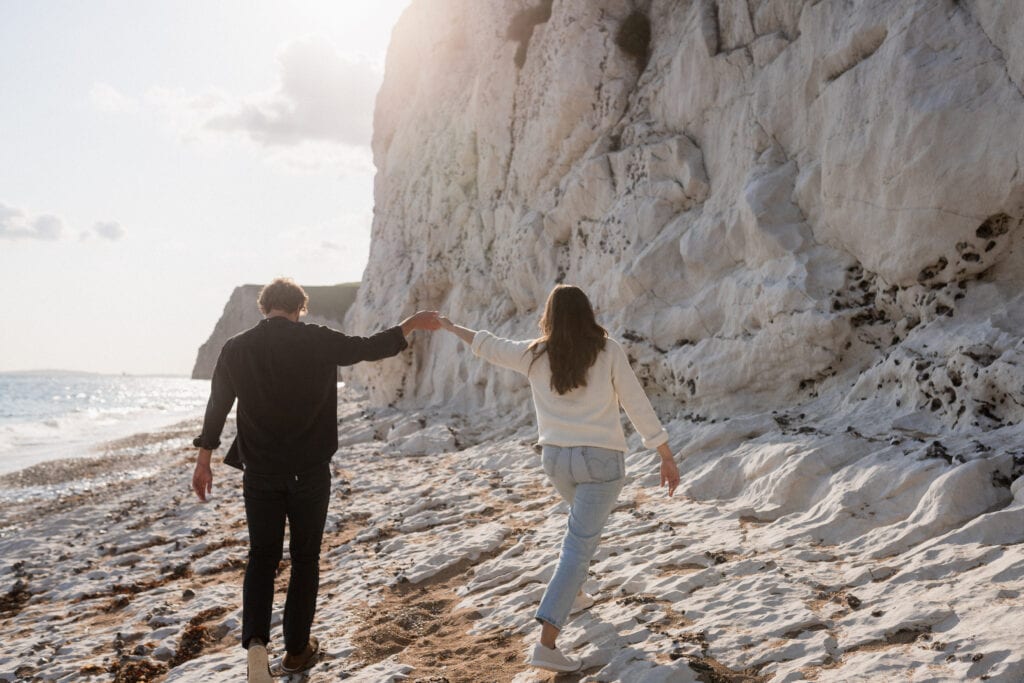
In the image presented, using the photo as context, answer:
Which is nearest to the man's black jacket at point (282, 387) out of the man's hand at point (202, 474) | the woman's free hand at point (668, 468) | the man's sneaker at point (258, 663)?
the man's hand at point (202, 474)

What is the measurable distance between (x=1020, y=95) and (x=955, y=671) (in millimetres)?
7027

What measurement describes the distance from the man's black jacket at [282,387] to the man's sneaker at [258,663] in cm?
117

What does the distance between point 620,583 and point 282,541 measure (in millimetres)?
2756

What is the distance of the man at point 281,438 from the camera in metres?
4.59

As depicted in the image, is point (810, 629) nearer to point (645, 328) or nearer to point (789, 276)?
point (789, 276)

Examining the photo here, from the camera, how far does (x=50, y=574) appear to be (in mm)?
9148

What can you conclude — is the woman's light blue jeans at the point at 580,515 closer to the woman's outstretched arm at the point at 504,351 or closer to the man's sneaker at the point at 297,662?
the woman's outstretched arm at the point at 504,351

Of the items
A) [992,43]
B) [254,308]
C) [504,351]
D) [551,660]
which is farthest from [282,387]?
[254,308]

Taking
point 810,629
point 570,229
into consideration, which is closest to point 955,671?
point 810,629

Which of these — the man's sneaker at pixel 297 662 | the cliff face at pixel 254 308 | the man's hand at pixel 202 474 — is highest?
the cliff face at pixel 254 308

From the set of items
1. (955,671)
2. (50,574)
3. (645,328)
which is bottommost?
(50,574)

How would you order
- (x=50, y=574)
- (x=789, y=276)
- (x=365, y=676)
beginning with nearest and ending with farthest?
(x=365, y=676)
(x=50, y=574)
(x=789, y=276)

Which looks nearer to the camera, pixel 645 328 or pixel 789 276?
pixel 789 276

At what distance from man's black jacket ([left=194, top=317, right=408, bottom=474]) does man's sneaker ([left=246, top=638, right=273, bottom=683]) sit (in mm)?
1172
